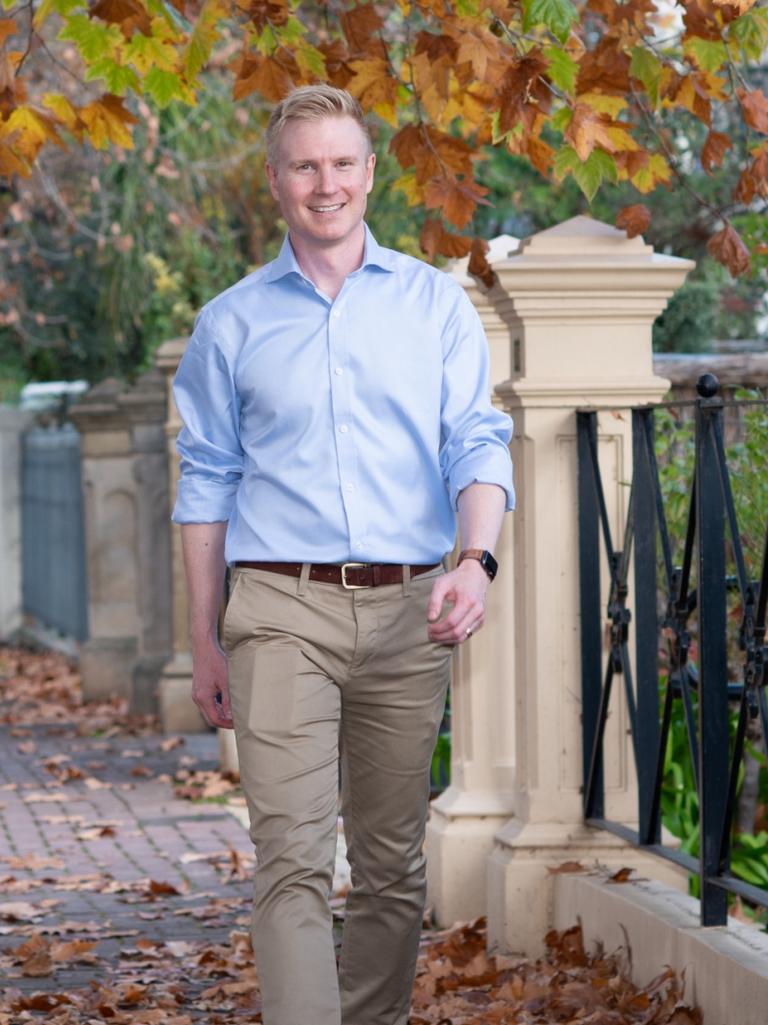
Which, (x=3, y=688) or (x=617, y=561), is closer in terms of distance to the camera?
(x=617, y=561)

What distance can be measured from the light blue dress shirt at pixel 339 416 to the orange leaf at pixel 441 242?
1.62 metres

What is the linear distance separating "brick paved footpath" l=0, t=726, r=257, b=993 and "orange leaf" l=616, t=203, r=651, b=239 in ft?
8.52

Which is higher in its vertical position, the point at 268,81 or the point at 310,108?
the point at 268,81

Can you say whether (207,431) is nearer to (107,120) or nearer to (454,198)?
(454,198)

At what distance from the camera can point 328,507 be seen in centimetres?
396

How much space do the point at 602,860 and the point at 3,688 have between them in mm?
9649

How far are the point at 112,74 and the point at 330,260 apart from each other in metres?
2.35

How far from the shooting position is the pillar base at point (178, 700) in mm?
11484

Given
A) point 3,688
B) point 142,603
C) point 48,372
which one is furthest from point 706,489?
point 48,372

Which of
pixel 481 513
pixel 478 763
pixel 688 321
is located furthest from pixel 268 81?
pixel 688 321

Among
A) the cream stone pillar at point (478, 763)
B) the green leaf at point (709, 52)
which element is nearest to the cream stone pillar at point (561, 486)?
the cream stone pillar at point (478, 763)

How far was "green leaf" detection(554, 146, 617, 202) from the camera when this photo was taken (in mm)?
5336

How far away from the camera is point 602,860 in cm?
577

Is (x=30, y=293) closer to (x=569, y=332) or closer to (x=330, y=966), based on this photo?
(x=569, y=332)
